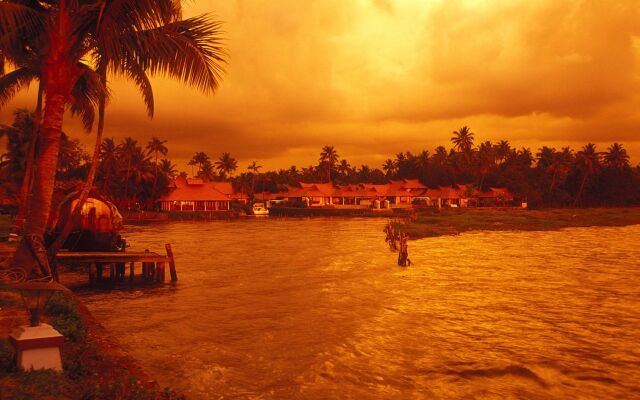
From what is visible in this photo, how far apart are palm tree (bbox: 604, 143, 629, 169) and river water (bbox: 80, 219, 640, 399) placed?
8291 centimetres

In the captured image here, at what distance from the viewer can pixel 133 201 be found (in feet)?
266

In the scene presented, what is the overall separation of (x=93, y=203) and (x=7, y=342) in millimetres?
19955

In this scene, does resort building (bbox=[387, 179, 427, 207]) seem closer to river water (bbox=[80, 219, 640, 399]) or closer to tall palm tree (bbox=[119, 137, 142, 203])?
tall palm tree (bbox=[119, 137, 142, 203])

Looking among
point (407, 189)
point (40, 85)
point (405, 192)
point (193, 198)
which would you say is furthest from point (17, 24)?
point (407, 189)

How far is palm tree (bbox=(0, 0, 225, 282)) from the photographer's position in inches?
397

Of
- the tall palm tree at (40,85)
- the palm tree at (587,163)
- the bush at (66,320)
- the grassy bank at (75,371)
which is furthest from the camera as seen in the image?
the palm tree at (587,163)

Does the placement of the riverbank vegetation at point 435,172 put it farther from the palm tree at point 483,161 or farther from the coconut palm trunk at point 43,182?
the coconut palm trunk at point 43,182

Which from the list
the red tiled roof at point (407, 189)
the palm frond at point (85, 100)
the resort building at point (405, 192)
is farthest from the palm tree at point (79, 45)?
the red tiled roof at point (407, 189)

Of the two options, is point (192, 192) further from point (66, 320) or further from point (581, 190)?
point (66, 320)

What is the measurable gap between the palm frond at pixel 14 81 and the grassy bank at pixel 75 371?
6485 mm

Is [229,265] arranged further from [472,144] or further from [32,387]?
[472,144]

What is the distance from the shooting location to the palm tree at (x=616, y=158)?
100938 mm

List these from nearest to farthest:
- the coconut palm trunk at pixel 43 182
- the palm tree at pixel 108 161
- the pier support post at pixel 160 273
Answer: the coconut palm trunk at pixel 43 182, the pier support post at pixel 160 273, the palm tree at pixel 108 161

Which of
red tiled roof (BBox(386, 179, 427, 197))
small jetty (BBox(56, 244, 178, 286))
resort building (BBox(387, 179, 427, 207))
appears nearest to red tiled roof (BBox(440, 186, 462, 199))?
resort building (BBox(387, 179, 427, 207))
